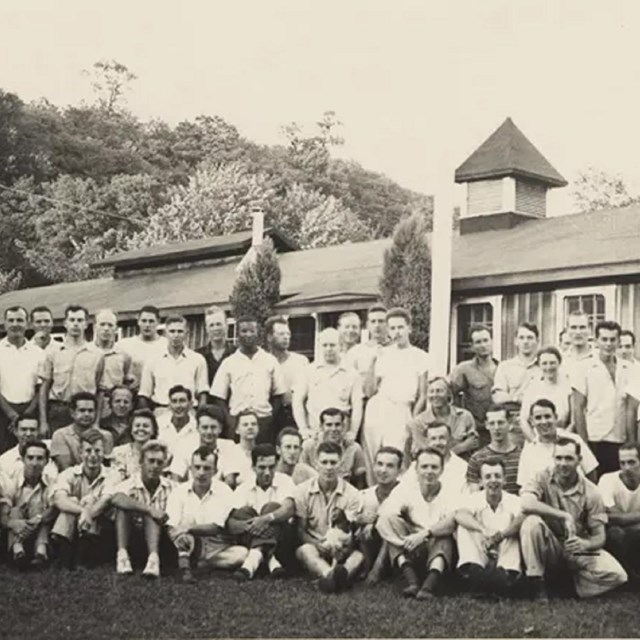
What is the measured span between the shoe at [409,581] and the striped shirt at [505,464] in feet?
1.41

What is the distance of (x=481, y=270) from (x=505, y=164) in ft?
7.06

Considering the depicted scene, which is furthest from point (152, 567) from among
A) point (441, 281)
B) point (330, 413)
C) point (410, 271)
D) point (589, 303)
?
point (589, 303)

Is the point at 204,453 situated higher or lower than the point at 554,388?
lower

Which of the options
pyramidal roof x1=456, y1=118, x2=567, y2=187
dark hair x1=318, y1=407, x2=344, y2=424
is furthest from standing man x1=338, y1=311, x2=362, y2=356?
pyramidal roof x1=456, y1=118, x2=567, y2=187

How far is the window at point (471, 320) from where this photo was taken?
7.92m

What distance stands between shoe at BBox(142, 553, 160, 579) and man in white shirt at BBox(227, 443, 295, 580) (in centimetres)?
31

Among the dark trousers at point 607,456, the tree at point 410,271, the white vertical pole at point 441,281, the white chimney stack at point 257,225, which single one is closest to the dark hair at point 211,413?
the dark trousers at point 607,456

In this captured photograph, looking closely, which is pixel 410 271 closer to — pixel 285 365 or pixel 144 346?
pixel 285 365

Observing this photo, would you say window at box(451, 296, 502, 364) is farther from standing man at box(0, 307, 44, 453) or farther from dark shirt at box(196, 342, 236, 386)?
standing man at box(0, 307, 44, 453)

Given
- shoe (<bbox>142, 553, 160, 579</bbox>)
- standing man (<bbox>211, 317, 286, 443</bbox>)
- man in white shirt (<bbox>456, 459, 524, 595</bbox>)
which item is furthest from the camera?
standing man (<bbox>211, 317, 286, 443</bbox>)

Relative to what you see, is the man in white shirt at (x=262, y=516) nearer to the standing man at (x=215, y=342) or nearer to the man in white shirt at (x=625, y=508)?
the standing man at (x=215, y=342)

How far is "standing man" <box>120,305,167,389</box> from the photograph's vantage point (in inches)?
190

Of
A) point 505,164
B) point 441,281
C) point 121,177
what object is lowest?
point 441,281

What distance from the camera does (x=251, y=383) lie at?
463cm
